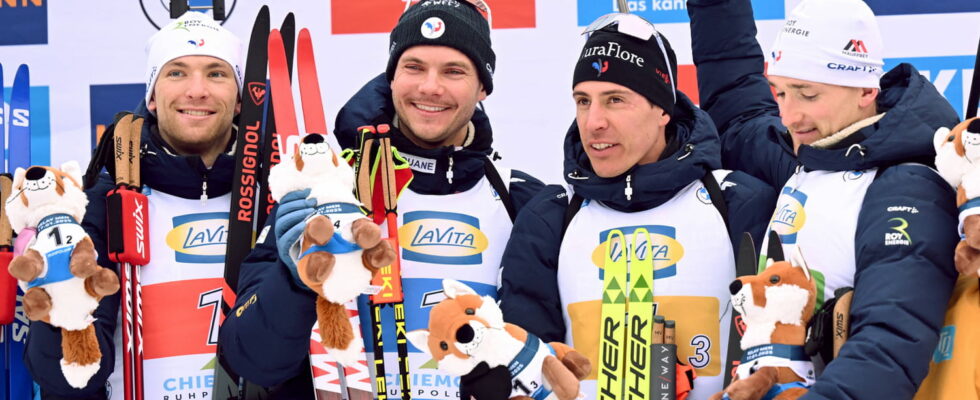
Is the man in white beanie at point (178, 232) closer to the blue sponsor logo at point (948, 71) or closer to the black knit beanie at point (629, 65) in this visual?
the black knit beanie at point (629, 65)

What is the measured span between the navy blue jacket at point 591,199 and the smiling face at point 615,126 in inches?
2.0

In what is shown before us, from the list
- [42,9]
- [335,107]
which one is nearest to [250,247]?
[335,107]

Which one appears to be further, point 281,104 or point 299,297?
point 281,104

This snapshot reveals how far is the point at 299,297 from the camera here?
2.80 meters

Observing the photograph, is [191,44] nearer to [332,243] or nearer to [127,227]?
[127,227]

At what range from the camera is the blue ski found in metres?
3.64

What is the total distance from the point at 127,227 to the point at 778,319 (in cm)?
178

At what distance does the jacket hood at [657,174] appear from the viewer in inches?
125

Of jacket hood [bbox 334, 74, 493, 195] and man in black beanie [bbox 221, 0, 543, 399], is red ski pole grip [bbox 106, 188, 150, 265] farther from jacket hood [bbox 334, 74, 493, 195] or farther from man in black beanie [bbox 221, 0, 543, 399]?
jacket hood [bbox 334, 74, 493, 195]

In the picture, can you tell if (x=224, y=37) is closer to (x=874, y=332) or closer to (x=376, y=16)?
(x=376, y=16)

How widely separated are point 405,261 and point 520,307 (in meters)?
0.43

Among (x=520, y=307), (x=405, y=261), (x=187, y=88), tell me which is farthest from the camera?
(x=187, y=88)

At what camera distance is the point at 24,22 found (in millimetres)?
4680

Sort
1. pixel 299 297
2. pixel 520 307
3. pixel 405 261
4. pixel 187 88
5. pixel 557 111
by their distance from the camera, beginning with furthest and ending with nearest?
pixel 557 111
pixel 187 88
pixel 405 261
pixel 520 307
pixel 299 297
